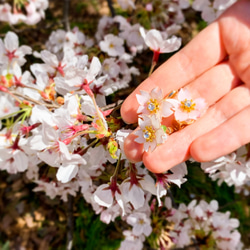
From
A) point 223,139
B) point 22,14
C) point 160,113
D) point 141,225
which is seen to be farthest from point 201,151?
point 22,14

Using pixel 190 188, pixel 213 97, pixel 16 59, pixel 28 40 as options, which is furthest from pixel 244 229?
pixel 28 40

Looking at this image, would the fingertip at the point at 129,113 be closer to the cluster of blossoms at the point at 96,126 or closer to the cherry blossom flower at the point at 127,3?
the cluster of blossoms at the point at 96,126

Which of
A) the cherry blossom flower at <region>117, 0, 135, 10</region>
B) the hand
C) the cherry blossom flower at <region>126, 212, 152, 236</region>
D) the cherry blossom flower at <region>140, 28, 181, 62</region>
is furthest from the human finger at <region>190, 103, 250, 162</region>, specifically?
the cherry blossom flower at <region>117, 0, 135, 10</region>

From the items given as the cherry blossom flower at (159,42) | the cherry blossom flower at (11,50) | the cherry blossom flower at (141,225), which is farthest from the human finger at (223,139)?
the cherry blossom flower at (11,50)

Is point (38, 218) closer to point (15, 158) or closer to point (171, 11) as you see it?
point (15, 158)

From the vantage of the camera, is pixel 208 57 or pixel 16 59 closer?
pixel 208 57
